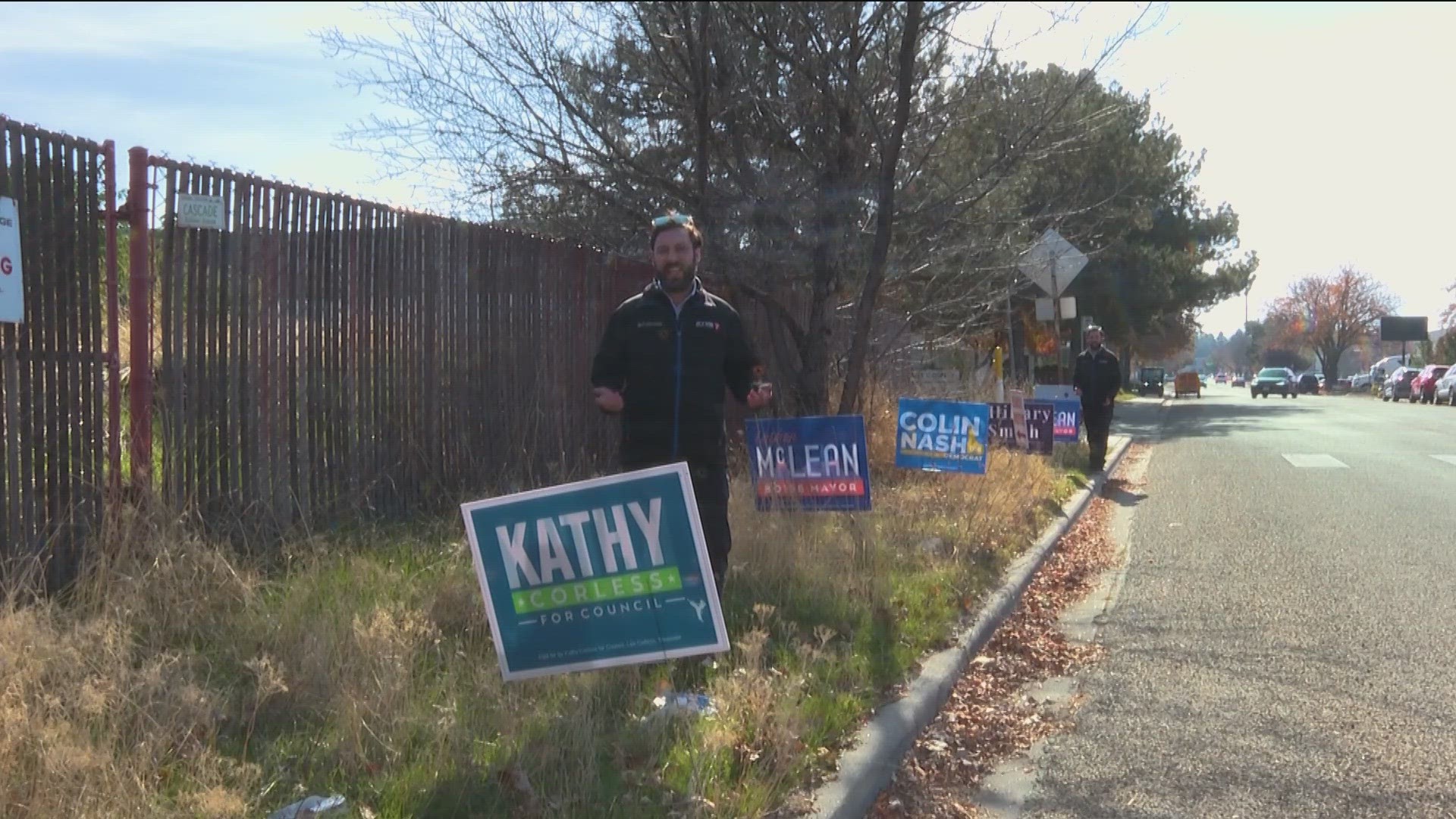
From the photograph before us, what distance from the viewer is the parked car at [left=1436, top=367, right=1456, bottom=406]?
39156 mm

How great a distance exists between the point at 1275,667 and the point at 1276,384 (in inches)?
2098

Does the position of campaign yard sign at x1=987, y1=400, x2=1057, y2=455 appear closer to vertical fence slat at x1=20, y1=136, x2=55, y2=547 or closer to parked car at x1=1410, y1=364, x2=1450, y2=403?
vertical fence slat at x1=20, y1=136, x2=55, y2=547

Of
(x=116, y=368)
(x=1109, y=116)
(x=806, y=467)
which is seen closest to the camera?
(x=116, y=368)

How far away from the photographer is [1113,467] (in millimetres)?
15195

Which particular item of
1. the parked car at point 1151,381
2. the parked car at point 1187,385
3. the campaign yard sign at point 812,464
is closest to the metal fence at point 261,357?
the campaign yard sign at point 812,464

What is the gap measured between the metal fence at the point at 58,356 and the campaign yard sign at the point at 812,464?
3.62m

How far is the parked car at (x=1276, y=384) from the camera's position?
54000 mm

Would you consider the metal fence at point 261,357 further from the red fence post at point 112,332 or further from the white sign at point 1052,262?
the white sign at point 1052,262

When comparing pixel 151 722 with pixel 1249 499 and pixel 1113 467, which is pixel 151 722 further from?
pixel 1113 467

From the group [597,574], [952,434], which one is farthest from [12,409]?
[952,434]

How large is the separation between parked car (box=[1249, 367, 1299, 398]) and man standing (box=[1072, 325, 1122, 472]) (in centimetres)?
4477

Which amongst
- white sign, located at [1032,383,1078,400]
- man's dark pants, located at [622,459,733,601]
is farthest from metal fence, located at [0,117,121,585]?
white sign, located at [1032,383,1078,400]

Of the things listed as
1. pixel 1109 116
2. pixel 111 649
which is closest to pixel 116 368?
pixel 111 649

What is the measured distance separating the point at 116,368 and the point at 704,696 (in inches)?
114
